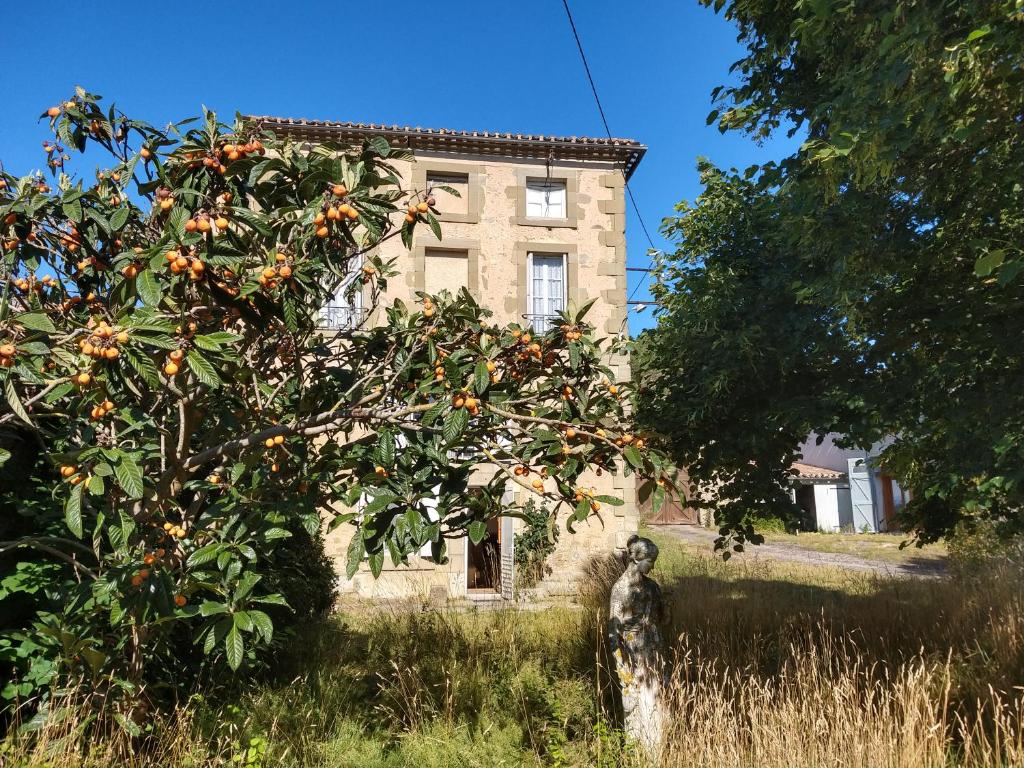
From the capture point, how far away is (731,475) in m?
6.05

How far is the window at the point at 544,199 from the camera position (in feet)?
42.1

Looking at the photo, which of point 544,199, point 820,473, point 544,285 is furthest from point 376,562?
point 820,473

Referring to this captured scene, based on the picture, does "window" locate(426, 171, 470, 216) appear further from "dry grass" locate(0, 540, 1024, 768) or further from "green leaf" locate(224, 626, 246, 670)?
"green leaf" locate(224, 626, 246, 670)

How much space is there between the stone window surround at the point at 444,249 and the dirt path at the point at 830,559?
8050 millimetres

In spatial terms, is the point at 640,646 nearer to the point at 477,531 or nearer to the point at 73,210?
the point at 477,531

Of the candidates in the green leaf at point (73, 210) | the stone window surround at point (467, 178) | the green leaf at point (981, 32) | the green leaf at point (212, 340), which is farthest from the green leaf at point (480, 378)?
the stone window surround at point (467, 178)

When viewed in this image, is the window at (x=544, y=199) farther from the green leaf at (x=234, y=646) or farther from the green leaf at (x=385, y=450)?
the green leaf at (x=234, y=646)

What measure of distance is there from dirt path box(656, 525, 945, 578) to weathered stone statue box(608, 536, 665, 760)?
8226mm

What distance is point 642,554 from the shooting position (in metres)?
4.81

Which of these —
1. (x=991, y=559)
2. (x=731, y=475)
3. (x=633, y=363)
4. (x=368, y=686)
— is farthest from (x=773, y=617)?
(x=991, y=559)

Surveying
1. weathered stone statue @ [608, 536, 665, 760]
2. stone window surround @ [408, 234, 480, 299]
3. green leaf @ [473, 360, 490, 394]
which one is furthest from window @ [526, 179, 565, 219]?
green leaf @ [473, 360, 490, 394]

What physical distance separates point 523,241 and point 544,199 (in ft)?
3.79

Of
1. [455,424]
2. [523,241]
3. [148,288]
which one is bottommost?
[455,424]

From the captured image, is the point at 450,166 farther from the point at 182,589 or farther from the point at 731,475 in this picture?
the point at 182,589
